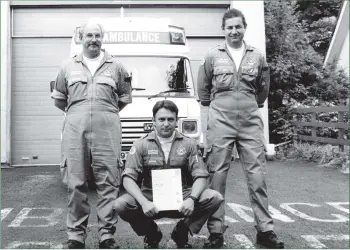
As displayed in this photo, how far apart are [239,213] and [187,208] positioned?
6.92 ft

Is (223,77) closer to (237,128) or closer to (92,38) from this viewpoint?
(237,128)

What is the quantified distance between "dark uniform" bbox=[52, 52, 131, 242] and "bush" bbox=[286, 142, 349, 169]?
6.86 metres

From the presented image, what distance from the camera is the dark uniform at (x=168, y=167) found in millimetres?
4020

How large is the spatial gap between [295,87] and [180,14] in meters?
3.90

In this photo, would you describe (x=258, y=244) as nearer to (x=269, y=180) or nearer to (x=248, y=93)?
(x=248, y=93)

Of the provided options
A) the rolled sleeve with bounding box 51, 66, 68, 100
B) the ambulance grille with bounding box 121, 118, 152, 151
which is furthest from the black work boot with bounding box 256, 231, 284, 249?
the ambulance grille with bounding box 121, 118, 152, 151

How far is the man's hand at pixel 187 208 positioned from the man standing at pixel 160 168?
0.11ft

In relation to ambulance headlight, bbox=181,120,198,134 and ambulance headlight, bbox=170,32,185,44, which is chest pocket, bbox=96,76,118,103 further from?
ambulance headlight, bbox=170,32,185,44

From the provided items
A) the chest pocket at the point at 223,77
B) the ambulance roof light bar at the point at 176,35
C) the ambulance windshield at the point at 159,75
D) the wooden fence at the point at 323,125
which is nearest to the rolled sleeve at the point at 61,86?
the chest pocket at the point at 223,77

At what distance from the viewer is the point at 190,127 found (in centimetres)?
713

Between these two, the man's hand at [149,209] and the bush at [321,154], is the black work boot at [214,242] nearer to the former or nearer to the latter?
the man's hand at [149,209]

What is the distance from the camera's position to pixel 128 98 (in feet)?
15.2

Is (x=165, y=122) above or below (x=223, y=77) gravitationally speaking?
below

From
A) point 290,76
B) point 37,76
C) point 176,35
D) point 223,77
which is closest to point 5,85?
point 37,76
